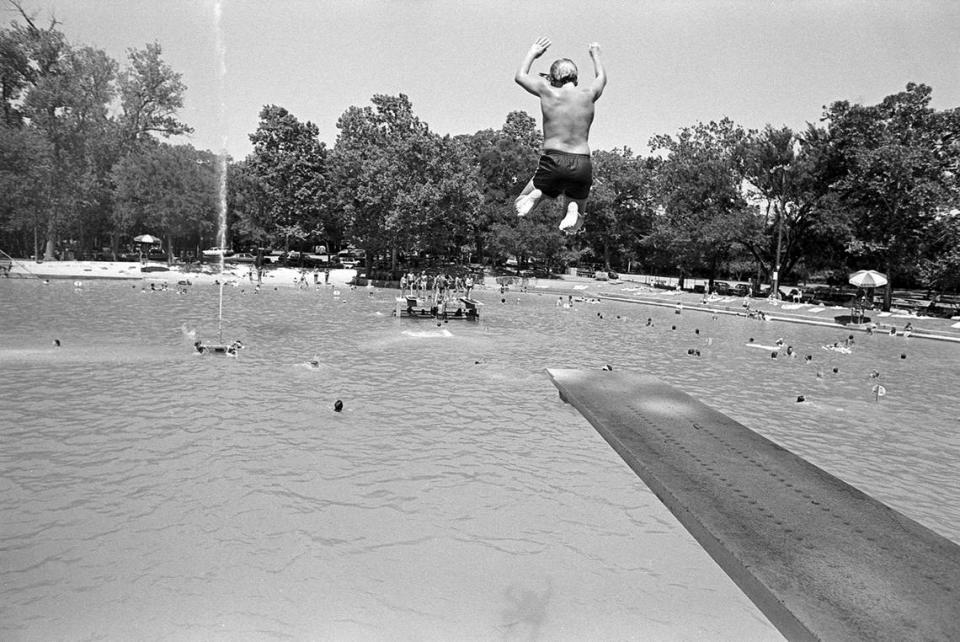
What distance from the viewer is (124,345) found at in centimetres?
2286

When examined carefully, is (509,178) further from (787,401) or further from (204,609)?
(204,609)

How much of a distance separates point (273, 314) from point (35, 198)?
3798 cm

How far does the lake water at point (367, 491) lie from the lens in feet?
22.4

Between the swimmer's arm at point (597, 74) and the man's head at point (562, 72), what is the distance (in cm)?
27

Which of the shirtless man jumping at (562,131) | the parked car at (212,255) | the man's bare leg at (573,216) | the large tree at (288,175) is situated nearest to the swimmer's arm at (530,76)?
the shirtless man jumping at (562,131)

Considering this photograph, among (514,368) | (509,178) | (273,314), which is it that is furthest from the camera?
(509,178)

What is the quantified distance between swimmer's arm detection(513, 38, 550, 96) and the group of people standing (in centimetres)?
3136

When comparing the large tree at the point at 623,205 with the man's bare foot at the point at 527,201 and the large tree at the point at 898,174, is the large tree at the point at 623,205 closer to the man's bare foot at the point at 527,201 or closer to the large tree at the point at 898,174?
the large tree at the point at 898,174

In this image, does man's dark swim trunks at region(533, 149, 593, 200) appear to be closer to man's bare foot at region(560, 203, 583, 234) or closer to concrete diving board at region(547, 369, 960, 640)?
man's bare foot at region(560, 203, 583, 234)

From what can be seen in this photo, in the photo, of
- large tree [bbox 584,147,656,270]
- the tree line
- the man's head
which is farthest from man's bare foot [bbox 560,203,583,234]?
large tree [bbox 584,147,656,270]

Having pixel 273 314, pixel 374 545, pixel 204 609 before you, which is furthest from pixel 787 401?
pixel 273 314

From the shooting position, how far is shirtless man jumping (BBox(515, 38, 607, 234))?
6379 mm

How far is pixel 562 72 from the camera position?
21.3 ft

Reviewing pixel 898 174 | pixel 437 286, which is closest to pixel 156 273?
pixel 437 286
